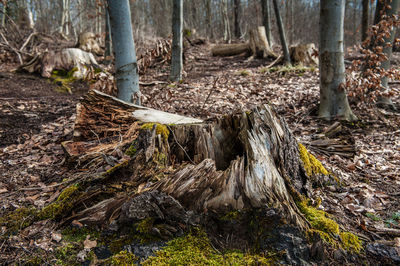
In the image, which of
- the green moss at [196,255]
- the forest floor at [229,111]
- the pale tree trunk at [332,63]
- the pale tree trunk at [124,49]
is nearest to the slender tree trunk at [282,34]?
the forest floor at [229,111]

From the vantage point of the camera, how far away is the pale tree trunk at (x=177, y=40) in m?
7.73

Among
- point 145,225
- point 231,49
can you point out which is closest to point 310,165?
point 145,225

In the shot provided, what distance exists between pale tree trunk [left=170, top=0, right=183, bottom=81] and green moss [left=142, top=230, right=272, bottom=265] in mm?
6742

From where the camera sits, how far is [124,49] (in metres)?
4.59

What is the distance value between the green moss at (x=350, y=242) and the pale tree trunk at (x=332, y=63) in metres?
3.52

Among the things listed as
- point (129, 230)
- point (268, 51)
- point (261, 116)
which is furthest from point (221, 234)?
point (268, 51)

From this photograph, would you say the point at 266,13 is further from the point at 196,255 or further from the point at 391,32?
the point at 196,255

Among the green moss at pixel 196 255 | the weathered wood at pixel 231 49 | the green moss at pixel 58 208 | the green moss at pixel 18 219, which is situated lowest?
the green moss at pixel 196 255

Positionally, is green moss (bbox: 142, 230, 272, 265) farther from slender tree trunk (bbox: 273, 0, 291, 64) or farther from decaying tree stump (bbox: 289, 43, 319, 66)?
decaying tree stump (bbox: 289, 43, 319, 66)

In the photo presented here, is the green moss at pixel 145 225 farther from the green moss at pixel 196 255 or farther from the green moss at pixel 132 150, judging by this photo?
the green moss at pixel 132 150

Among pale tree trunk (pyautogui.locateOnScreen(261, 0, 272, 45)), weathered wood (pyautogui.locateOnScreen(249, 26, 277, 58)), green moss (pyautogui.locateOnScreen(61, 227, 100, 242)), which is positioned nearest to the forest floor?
green moss (pyautogui.locateOnScreen(61, 227, 100, 242))

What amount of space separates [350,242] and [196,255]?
46.4 inches

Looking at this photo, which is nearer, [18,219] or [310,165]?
[18,219]

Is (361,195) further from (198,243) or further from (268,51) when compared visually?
(268,51)
